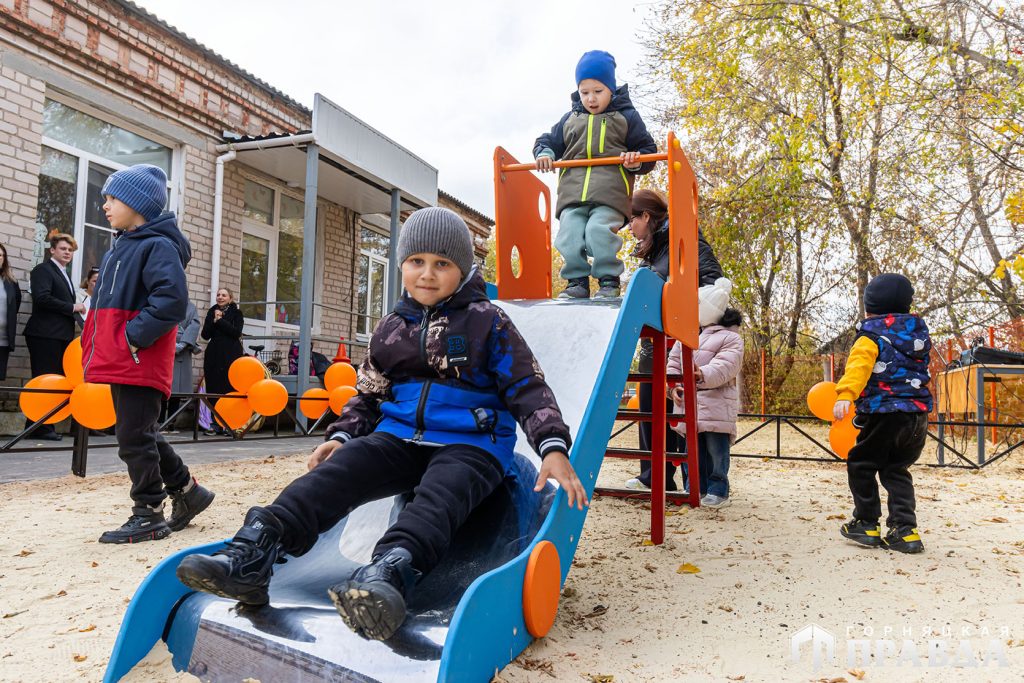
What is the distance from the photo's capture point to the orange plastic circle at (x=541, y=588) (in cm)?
185

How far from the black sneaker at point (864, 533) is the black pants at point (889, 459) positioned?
1.2 inches

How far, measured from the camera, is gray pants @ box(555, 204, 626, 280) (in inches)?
155

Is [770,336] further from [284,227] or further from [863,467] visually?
[863,467]

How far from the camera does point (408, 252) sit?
2.29 metres

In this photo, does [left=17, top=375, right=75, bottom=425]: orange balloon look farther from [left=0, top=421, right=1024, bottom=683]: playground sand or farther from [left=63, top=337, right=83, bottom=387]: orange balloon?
[left=0, top=421, right=1024, bottom=683]: playground sand

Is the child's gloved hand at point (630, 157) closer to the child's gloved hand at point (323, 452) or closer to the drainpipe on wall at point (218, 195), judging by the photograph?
the child's gloved hand at point (323, 452)

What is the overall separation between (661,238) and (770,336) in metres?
11.5

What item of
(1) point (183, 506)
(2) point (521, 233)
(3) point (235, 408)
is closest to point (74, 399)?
(1) point (183, 506)

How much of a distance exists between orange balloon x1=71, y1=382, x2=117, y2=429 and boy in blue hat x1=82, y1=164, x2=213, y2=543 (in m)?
1.13

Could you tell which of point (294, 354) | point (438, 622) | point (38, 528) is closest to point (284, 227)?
point (294, 354)

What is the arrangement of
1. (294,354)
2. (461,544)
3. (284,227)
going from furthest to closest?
(284,227) < (294,354) < (461,544)

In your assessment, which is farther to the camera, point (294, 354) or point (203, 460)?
point (294, 354)

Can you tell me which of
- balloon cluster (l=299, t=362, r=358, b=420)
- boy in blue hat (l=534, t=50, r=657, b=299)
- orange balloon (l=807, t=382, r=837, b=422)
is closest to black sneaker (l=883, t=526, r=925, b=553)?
boy in blue hat (l=534, t=50, r=657, b=299)

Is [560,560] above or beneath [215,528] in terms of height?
above
